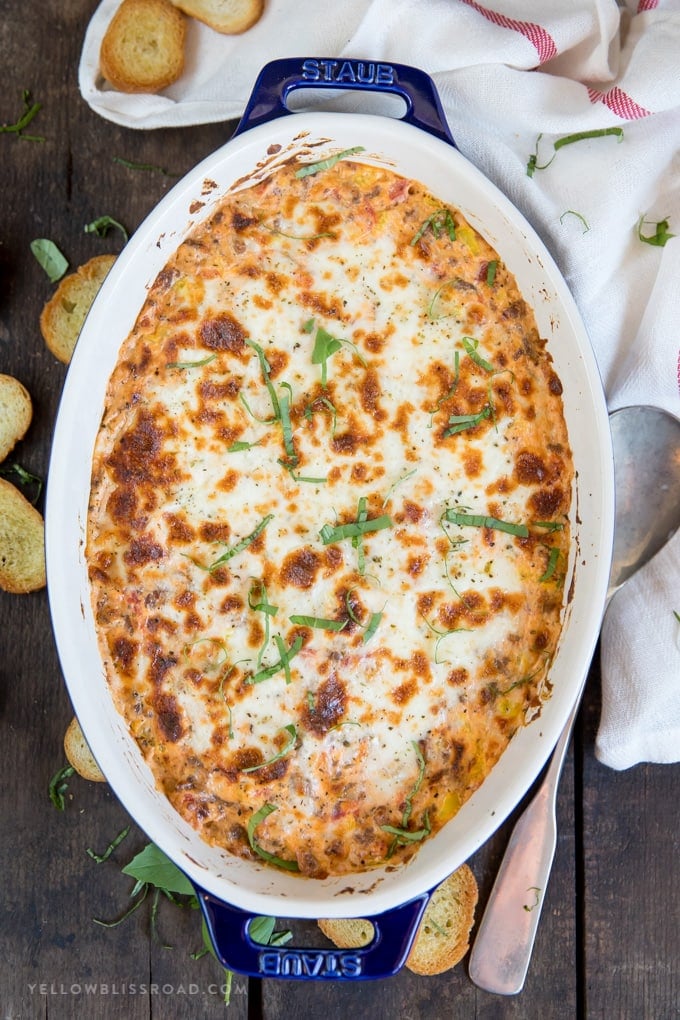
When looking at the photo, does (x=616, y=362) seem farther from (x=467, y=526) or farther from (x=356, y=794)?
(x=356, y=794)

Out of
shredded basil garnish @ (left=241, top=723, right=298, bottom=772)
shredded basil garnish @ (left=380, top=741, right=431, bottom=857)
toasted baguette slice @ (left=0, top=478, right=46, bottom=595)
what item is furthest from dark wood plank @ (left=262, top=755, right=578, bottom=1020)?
toasted baguette slice @ (left=0, top=478, right=46, bottom=595)

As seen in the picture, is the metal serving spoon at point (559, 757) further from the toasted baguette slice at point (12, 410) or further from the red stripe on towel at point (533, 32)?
the toasted baguette slice at point (12, 410)

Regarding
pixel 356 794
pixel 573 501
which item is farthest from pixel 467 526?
pixel 356 794

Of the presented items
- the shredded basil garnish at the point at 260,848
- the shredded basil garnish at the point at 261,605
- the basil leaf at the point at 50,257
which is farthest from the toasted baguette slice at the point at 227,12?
the shredded basil garnish at the point at 260,848

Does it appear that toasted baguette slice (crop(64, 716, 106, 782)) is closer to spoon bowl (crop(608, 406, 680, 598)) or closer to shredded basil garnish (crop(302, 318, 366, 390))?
shredded basil garnish (crop(302, 318, 366, 390))

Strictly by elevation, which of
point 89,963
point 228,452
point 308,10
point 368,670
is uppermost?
point 308,10

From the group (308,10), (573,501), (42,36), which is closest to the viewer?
(573,501)

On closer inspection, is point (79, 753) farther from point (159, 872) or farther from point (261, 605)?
point (261, 605)
